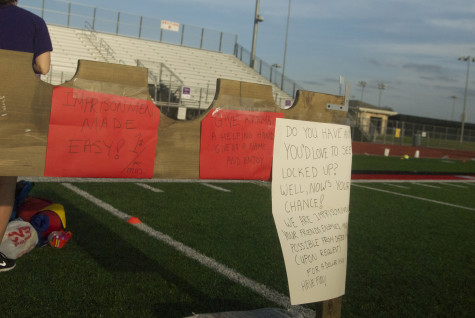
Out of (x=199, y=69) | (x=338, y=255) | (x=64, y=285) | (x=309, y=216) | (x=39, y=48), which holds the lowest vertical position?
(x=64, y=285)

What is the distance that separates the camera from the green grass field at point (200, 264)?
287cm

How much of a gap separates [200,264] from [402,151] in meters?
26.1

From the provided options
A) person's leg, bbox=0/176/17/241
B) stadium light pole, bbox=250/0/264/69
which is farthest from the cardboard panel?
stadium light pole, bbox=250/0/264/69

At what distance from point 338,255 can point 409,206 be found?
222 inches

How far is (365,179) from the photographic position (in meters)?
11.0

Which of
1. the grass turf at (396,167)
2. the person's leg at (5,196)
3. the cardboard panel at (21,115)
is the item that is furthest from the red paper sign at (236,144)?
the grass turf at (396,167)

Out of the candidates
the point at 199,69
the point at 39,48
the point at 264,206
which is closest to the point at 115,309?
the point at 39,48

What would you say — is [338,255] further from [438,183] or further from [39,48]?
[438,183]

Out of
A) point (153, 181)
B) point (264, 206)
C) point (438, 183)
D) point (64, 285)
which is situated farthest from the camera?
point (438, 183)

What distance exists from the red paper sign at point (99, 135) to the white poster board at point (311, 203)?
59cm

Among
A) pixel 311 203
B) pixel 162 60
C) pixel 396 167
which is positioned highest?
pixel 162 60

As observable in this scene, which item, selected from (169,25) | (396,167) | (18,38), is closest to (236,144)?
(18,38)

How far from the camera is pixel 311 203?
86.7 inches

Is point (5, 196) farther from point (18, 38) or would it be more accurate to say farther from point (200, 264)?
point (200, 264)
